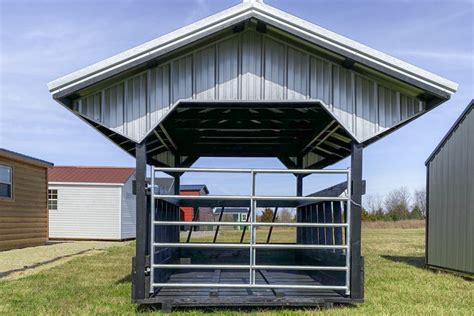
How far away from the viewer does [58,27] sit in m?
10.8

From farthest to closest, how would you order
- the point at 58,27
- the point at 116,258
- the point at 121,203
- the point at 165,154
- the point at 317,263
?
the point at 121,203 < the point at 116,258 < the point at 58,27 < the point at 165,154 < the point at 317,263

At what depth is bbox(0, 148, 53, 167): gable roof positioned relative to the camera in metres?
15.2

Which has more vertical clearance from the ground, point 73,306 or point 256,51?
point 256,51

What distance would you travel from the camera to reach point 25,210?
17.3m

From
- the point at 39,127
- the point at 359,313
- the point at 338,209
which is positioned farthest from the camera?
the point at 39,127

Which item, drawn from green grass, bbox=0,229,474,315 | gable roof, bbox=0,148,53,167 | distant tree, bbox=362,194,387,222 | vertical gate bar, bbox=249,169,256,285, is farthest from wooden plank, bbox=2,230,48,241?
distant tree, bbox=362,194,387,222

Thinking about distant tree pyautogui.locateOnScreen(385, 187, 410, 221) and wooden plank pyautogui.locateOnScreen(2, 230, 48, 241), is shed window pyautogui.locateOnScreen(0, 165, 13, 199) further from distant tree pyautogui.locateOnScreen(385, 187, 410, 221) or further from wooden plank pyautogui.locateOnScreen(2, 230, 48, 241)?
distant tree pyautogui.locateOnScreen(385, 187, 410, 221)

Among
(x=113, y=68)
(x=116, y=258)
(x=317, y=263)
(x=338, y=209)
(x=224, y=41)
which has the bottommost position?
(x=116, y=258)

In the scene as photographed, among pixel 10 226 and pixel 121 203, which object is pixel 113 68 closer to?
pixel 10 226

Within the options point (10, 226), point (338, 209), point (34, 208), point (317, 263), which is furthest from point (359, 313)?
point (34, 208)

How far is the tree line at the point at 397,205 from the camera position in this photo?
175 ft

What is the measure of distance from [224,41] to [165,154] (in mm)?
4362

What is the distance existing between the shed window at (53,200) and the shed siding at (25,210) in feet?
14.2

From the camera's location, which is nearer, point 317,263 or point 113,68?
point 113,68
